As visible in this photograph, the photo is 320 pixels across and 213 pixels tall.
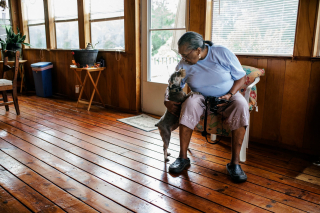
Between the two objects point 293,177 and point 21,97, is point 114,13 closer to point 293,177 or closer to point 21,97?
point 21,97

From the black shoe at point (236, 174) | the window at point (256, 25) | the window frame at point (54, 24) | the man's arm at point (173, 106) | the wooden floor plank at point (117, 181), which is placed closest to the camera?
the wooden floor plank at point (117, 181)

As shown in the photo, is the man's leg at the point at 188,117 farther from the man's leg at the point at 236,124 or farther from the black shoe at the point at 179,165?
the man's leg at the point at 236,124

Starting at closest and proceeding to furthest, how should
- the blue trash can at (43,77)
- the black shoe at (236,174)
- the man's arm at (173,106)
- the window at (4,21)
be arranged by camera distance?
the black shoe at (236,174)
the man's arm at (173,106)
the blue trash can at (43,77)
the window at (4,21)

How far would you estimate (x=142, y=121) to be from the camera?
3.74 m

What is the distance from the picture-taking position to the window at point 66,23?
5.05 metres

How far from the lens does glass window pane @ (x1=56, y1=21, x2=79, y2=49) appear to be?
16.7ft

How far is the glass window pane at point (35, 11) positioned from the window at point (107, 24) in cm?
184

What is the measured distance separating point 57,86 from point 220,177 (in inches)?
180

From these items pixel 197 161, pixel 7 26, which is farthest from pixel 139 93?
pixel 7 26

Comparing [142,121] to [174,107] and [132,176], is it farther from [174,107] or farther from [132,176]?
[132,176]

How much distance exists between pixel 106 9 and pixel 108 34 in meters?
0.39

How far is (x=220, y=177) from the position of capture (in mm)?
2150

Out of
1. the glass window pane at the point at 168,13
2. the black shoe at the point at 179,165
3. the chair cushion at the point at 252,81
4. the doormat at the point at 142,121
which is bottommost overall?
the doormat at the point at 142,121

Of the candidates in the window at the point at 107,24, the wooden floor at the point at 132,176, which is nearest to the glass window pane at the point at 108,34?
the window at the point at 107,24
